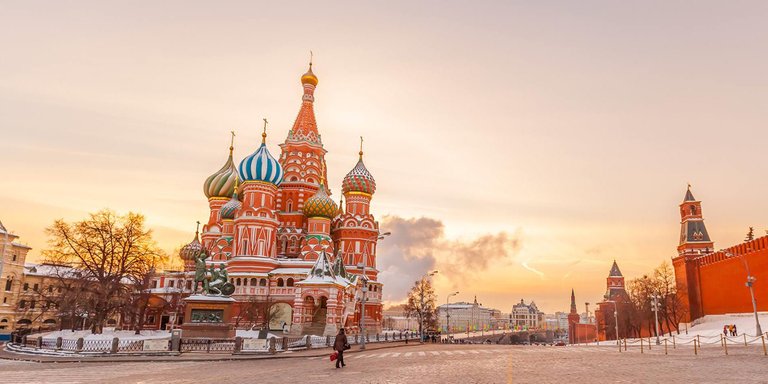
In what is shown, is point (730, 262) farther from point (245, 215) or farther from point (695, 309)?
point (245, 215)

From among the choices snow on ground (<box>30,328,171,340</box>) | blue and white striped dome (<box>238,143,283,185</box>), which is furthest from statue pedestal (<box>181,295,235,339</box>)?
blue and white striped dome (<box>238,143,283,185</box>)

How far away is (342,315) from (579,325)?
294ft

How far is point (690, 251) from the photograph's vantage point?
64.6 meters

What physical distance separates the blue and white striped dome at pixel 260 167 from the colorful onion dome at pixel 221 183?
36.8ft

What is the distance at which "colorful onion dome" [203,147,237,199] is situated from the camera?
6831cm

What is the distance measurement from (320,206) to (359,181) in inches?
300

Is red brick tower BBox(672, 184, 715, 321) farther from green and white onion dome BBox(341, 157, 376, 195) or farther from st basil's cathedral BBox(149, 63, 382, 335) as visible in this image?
green and white onion dome BBox(341, 157, 376, 195)

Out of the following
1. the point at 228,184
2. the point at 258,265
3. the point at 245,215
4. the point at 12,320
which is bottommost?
the point at 12,320

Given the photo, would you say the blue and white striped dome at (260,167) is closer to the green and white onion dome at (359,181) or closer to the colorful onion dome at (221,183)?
the green and white onion dome at (359,181)

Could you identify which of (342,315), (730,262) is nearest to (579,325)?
(730,262)

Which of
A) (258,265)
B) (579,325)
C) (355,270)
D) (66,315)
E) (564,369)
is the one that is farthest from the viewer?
(579,325)

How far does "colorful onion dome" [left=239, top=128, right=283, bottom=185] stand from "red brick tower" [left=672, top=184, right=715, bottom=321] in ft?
170

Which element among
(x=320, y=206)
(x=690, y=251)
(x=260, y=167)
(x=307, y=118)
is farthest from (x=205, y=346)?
(x=690, y=251)

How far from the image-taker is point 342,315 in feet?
158
